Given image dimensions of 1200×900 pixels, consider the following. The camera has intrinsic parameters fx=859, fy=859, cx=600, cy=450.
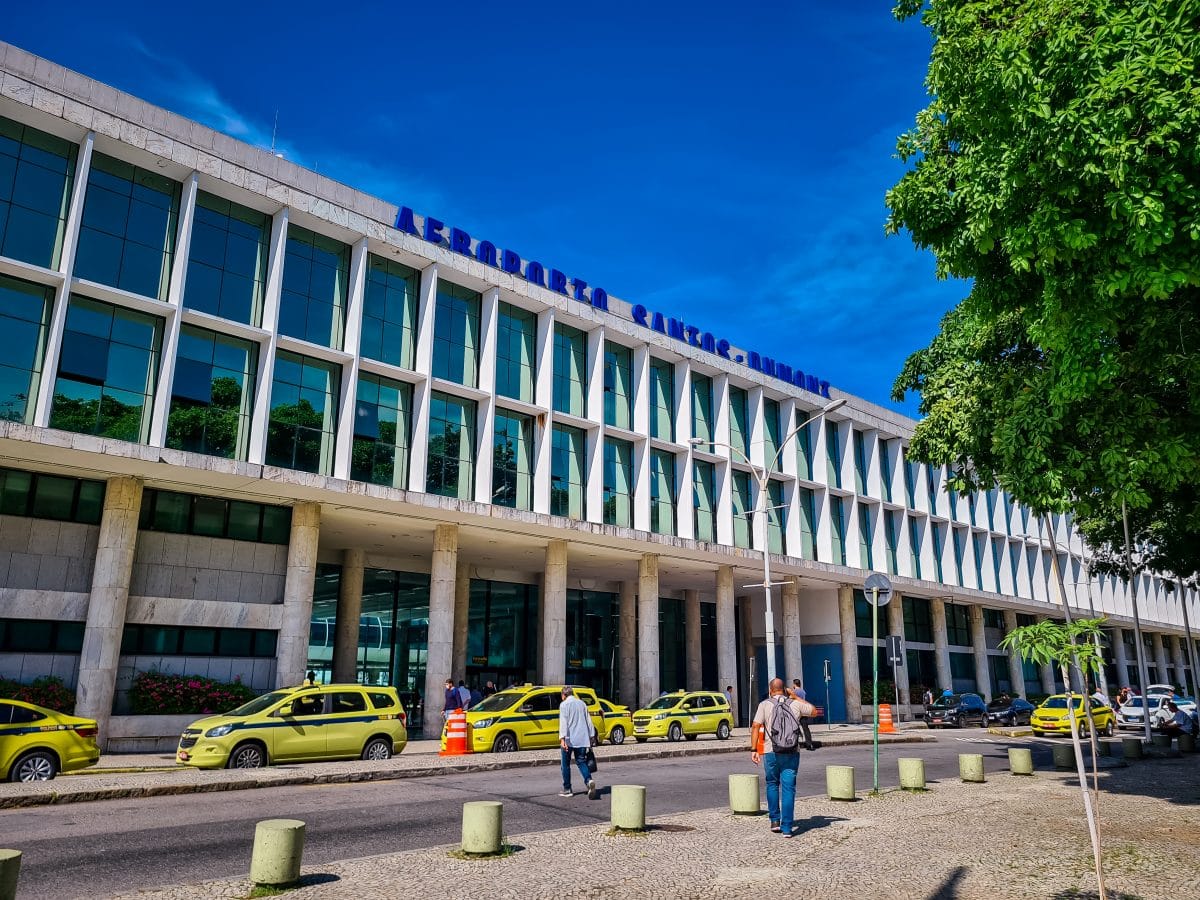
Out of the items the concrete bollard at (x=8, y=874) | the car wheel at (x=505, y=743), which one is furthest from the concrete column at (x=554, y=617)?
the concrete bollard at (x=8, y=874)

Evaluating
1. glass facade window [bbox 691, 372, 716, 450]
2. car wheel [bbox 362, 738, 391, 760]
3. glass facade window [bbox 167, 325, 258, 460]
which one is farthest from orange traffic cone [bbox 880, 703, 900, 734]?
glass facade window [bbox 167, 325, 258, 460]

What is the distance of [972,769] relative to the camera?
16.4 metres

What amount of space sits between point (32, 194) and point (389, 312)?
32.6ft

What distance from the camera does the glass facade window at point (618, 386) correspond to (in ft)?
111

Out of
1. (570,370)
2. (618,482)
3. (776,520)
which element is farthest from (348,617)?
(776,520)

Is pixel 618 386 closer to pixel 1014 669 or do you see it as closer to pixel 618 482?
pixel 618 482

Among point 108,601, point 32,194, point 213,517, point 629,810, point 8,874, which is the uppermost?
point 32,194

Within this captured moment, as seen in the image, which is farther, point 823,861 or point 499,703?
point 499,703

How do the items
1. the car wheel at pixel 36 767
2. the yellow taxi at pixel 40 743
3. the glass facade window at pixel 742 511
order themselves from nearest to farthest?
the yellow taxi at pixel 40 743 → the car wheel at pixel 36 767 → the glass facade window at pixel 742 511

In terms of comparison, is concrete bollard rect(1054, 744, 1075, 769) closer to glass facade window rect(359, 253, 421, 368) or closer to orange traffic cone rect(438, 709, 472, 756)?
orange traffic cone rect(438, 709, 472, 756)

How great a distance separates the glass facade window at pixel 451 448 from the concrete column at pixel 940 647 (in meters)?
31.6

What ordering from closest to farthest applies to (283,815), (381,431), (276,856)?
(276,856)
(283,815)
(381,431)

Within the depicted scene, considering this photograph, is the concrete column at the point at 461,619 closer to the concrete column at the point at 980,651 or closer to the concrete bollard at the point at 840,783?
the concrete bollard at the point at 840,783

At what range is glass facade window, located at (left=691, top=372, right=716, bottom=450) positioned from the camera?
1467 inches
